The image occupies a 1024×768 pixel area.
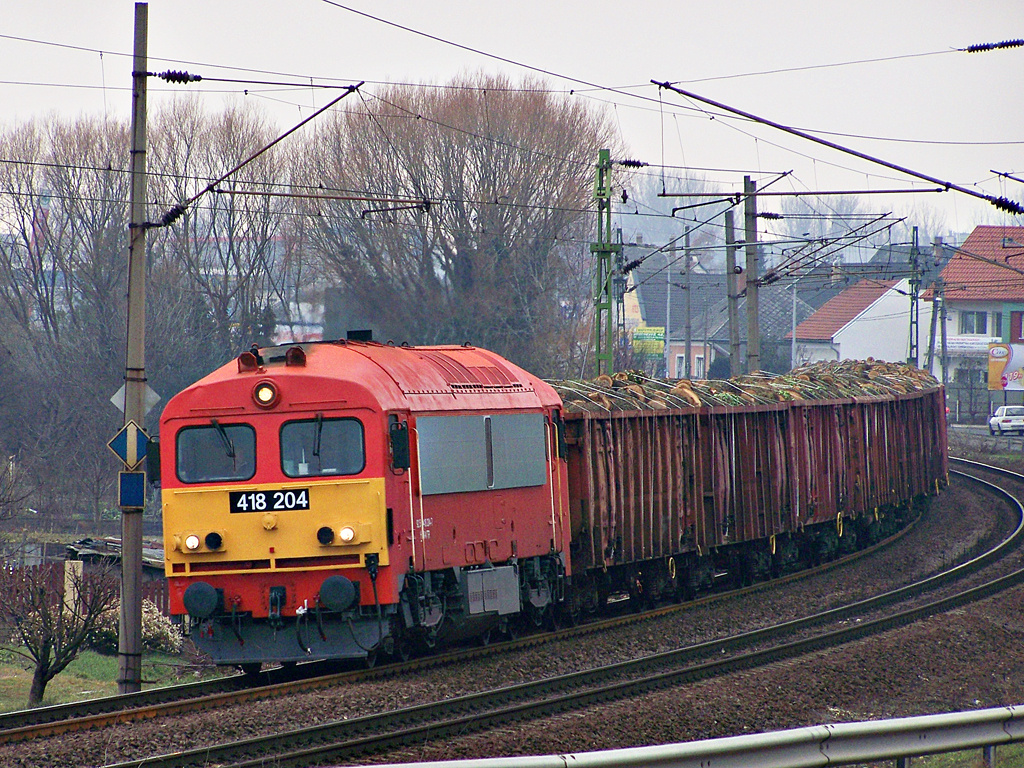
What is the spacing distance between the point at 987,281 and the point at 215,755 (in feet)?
215

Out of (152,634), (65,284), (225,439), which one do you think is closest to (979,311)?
(65,284)

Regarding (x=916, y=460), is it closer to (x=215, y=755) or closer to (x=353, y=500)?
(x=353, y=500)

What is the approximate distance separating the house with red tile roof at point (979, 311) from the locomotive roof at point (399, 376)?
184ft

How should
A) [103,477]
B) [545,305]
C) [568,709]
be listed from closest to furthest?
[568,709], [103,477], [545,305]

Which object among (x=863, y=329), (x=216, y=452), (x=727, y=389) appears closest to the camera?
(x=216, y=452)

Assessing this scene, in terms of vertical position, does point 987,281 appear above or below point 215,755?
above

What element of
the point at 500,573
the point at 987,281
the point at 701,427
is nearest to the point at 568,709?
the point at 500,573

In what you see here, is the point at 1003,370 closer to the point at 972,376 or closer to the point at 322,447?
the point at 972,376

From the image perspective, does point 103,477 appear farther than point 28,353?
No

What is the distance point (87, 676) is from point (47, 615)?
10.2ft

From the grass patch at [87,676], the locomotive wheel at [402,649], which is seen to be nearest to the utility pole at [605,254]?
the grass patch at [87,676]

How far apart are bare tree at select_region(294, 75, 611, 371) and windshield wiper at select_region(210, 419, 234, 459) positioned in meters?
31.7

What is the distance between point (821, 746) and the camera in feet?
27.3

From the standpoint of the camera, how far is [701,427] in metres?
19.6
